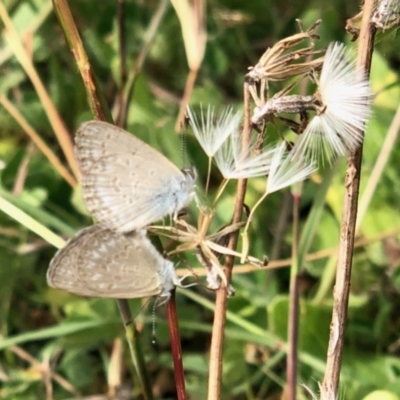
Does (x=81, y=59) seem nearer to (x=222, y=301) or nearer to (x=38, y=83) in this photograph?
(x=222, y=301)

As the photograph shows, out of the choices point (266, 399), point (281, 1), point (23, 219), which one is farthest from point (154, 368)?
point (281, 1)

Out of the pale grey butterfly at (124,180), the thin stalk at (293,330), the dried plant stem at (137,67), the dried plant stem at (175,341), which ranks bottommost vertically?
the thin stalk at (293,330)

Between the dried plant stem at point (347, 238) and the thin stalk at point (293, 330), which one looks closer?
the dried plant stem at point (347, 238)

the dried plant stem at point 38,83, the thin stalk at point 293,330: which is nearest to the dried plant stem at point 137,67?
the dried plant stem at point 38,83

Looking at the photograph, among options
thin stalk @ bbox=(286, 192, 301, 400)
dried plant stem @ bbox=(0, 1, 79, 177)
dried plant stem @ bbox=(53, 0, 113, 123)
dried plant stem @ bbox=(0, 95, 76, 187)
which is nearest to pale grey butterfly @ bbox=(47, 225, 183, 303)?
dried plant stem @ bbox=(53, 0, 113, 123)

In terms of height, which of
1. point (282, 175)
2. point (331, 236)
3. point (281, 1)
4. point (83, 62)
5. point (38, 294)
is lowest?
point (38, 294)

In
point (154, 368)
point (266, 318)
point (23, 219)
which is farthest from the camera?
point (154, 368)

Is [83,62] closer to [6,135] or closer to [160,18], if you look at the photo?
[160,18]

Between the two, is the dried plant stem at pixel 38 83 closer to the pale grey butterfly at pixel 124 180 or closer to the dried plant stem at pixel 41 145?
the dried plant stem at pixel 41 145
